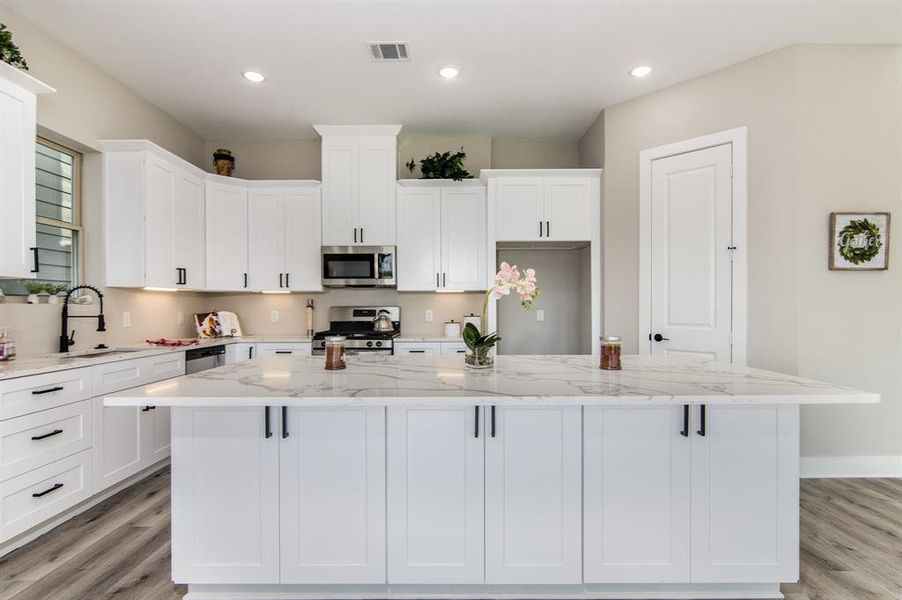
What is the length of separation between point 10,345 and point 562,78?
4.00 meters

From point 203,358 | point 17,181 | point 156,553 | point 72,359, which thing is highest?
point 17,181

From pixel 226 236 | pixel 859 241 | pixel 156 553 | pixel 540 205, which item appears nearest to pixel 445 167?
pixel 540 205

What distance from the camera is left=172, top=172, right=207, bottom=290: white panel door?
133 inches

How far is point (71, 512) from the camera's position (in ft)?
7.61

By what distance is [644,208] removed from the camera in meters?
3.38

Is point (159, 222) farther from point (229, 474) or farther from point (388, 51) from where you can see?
point (229, 474)

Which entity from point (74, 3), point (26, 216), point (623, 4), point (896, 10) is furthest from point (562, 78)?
point (26, 216)

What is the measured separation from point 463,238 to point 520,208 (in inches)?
24.1

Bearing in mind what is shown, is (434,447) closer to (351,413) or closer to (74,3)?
(351,413)

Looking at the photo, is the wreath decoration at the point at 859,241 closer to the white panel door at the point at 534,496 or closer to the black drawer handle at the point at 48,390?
the white panel door at the point at 534,496

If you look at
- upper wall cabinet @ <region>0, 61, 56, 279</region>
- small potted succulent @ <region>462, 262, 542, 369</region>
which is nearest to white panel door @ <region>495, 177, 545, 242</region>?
small potted succulent @ <region>462, 262, 542, 369</region>

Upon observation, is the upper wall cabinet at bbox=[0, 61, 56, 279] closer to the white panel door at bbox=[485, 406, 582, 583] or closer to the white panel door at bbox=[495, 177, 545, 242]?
the white panel door at bbox=[485, 406, 582, 583]

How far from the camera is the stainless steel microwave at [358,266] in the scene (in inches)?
152

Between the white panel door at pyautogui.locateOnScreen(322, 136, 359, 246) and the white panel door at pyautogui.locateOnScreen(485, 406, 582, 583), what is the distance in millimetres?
2828
